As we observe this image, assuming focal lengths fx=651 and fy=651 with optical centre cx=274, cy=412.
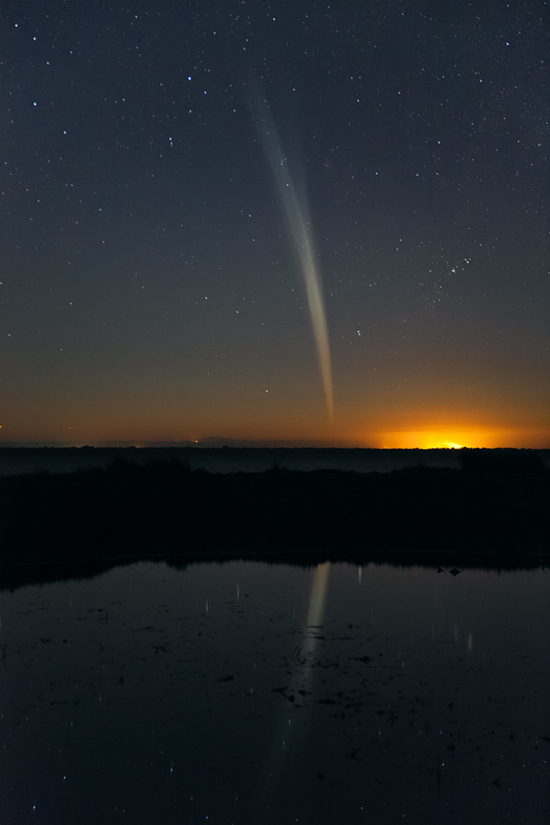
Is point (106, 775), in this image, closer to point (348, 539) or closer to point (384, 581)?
point (384, 581)

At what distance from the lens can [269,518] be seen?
23828mm

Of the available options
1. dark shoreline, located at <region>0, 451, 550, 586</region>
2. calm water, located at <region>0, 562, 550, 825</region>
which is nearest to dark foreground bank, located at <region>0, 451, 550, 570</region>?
dark shoreline, located at <region>0, 451, 550, 586</region>

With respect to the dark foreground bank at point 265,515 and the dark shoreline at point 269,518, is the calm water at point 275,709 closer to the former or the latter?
the dark shoreline at point 269,518

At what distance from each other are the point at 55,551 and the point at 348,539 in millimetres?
9158

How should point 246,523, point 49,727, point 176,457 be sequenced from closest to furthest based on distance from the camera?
1. point 49,727
2. point 246,523
3. point 176,457

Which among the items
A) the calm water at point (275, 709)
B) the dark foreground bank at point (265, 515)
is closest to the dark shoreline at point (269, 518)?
the dark foreground bank at point (265, 515)

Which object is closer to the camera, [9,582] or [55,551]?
[9,582]

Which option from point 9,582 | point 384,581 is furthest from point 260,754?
point 9,582

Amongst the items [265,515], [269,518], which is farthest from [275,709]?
[265,515]

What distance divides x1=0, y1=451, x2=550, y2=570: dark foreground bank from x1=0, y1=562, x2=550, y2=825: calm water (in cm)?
576

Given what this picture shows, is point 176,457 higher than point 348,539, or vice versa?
point 176,457

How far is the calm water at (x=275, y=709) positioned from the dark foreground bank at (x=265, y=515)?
18.9 feet

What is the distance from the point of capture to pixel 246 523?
76.3 feet

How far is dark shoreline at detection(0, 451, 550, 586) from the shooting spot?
63.8ft
